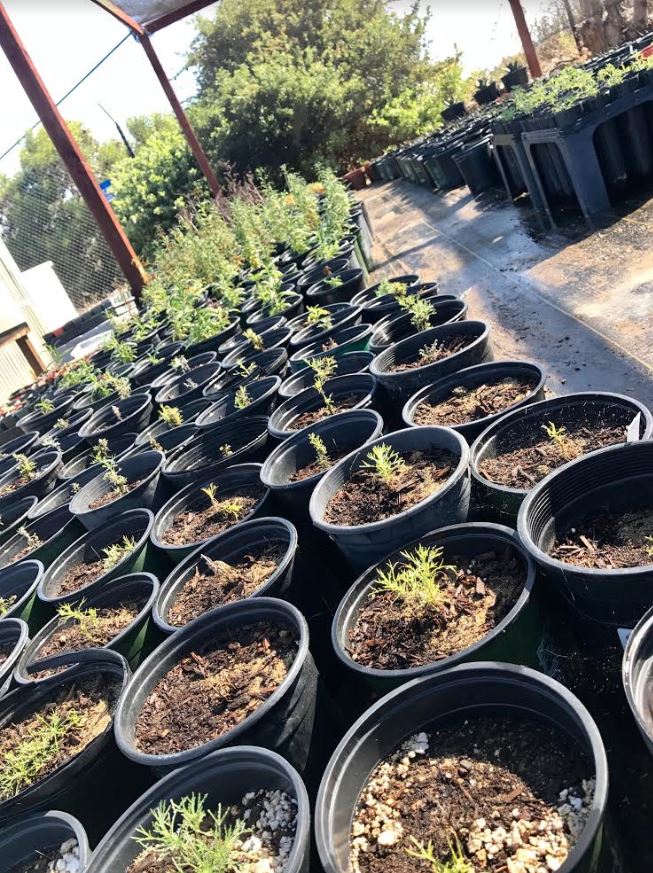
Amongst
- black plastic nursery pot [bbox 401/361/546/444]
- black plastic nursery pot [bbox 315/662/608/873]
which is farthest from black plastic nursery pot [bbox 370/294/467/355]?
black plastic nursery pot [bbox 315/662/608/873]

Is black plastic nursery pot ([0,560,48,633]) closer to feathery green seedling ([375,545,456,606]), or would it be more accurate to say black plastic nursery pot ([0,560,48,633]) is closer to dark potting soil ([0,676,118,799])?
dark potting soil ([0,676,118,799])

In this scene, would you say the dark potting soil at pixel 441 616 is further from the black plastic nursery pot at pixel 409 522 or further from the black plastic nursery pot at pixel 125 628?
the black plastic nursery pot at pixel 125 628

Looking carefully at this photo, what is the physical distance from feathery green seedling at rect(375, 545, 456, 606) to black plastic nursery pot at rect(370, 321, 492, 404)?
135cm

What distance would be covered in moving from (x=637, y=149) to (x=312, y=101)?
15796mm

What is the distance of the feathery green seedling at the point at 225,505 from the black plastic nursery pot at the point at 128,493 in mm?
617

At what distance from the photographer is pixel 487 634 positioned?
1.78m

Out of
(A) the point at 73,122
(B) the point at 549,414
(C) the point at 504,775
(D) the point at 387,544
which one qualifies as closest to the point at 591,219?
(B) the point at 549,414

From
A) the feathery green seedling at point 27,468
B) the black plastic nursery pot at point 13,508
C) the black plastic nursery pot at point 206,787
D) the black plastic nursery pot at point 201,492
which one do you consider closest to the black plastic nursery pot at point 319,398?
the black plastic nursery pot at point 201,492

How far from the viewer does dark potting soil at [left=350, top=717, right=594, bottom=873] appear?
1384 millimetres

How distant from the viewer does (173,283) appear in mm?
9008

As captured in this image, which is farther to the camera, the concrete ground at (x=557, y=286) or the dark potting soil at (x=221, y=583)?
the concrete ground at (x=557, y=286)

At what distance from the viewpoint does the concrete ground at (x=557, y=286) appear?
360 centimetres

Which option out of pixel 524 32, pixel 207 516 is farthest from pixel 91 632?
pixel 524 32

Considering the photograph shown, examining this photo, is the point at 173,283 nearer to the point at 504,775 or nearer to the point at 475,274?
the point at 475,274
